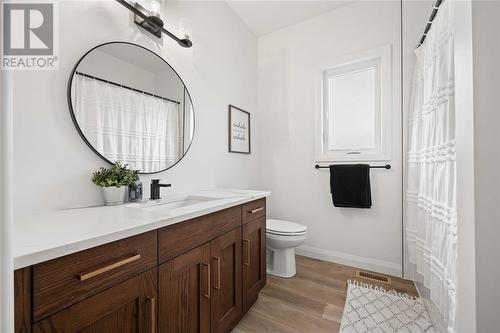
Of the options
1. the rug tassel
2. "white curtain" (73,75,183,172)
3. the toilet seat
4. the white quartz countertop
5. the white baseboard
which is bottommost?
the rug tassel

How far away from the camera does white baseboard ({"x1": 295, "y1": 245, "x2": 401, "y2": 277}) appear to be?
2.00 m

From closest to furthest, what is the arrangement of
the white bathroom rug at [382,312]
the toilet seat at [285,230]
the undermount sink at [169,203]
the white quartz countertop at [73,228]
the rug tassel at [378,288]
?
the white quartz countertop at [73,228] < the undermount sink at [169,203] < the white bathroom rug at [382,312] < the rug tassel at [378,288] < the toilet seat at [285,230]

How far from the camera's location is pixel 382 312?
4.82 feet

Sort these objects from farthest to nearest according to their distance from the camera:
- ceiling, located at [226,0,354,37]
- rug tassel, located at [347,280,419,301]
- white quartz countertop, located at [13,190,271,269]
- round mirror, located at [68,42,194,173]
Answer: ceiling, located at [226,0,354,37]
rug tassel, located at [347,280,419,301]
round mirror, located at [68,42,194,173]
white quartz countertop, located at [13,190,271,269]

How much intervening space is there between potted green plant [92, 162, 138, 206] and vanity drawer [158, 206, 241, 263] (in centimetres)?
48

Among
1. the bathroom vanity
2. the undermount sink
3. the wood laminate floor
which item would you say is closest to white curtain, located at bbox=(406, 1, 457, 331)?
the wood laminate floor

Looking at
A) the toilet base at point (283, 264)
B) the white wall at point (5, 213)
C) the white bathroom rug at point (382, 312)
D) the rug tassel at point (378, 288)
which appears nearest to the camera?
the white wall at point (5, 213)

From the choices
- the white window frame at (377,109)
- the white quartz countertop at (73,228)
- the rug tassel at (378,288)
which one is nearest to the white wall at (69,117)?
the white quartz countertop at (73,228)

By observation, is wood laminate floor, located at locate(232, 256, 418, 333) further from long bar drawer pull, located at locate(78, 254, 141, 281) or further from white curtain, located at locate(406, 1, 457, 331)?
long bar drawer pull, located at locate(78, 254, 141, 281)

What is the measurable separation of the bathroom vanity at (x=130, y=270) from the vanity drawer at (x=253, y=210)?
0.31 feet

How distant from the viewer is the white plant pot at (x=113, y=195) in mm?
1117

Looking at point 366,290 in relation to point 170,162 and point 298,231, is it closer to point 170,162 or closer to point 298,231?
point 298,231

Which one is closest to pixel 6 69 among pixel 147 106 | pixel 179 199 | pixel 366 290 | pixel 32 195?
pixel 32 195

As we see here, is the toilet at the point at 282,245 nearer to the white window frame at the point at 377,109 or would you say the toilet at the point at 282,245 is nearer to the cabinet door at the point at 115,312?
the white window frame at the point at 377,109
